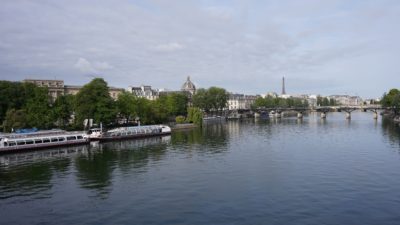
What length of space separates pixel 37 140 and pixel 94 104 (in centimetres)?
2147

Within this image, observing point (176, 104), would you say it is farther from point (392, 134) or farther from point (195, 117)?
point (392, 134)

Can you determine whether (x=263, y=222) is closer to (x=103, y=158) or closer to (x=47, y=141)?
(x=103, y=158)

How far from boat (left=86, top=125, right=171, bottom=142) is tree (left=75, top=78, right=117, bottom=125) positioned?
4.41 meters

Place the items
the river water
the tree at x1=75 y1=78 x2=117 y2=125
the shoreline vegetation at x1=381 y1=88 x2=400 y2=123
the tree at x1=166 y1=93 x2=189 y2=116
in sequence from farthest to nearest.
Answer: the shoreline vegetation at x1=381 y1=88 x2=400 y2=123
the tree at x1=166 y1=93 x2=189 y2=116
the tree at x1=75 y1=78 x2=117 y2=125
the river water

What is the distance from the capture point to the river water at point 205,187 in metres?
25.5

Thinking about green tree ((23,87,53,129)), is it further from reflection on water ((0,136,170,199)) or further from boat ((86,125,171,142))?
reflection on water ((0,136,170,199))

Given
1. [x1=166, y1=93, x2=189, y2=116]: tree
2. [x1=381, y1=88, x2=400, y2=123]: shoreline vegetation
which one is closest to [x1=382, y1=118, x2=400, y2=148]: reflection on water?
[x1=381, y1=88, x2=400, y2=123]: shoreline vegetation

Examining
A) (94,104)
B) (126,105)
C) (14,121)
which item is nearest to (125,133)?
(94,104)

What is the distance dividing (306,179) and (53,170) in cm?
2801

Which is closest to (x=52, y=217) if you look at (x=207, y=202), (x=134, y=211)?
(x=134, y=211)

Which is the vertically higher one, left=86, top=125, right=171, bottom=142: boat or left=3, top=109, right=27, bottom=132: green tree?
left=3, top=109, right=27, bottom=132: green tree

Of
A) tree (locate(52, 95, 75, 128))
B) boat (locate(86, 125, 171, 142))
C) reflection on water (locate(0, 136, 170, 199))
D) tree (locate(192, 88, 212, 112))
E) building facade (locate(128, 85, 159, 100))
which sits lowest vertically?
reflection on water (locate(0, 136, 170, 199))

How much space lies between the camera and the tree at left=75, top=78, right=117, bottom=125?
82.5m

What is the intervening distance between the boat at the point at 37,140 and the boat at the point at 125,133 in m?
3.61
